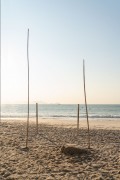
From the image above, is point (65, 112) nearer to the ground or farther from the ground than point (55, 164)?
nearer to the ground

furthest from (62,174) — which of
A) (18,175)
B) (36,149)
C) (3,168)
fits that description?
(36,149)

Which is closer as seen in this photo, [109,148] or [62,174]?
[62,174]

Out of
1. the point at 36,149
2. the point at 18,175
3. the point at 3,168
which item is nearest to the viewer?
the point at 18,175

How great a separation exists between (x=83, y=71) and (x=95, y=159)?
14.5 ft

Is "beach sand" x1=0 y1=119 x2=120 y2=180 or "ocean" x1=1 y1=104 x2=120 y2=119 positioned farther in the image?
"ocean" x1=1 y1=104 x2=120 y2=119

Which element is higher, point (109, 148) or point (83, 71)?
point (83, 71)

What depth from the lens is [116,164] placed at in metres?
10.1

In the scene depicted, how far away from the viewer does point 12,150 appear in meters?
12.4

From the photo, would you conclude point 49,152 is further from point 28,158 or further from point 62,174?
point 62,174

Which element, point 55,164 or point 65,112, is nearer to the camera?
point 55,164

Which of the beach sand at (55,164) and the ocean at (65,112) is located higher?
the beach sand at (55,164)

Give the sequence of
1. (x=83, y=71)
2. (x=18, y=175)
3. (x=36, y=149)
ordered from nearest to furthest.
Result: (x=18, y=175) < (x=36, y=149) < (x=83, y=71)

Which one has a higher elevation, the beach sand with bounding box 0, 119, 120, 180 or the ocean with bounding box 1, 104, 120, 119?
the beach sand with bounding box 0, 119, 120, 180

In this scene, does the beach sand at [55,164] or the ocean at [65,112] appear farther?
the ocean at [65,112]
